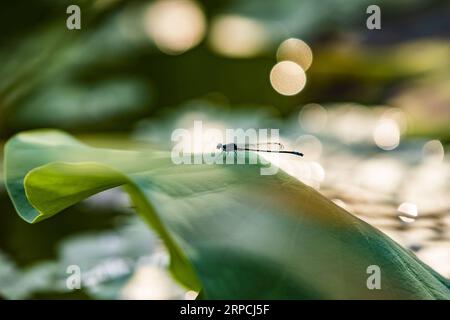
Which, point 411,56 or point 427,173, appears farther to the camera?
point 411,56

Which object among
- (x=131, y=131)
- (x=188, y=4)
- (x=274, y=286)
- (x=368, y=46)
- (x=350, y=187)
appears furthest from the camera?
(x=188, y=4)

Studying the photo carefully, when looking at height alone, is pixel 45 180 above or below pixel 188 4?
below

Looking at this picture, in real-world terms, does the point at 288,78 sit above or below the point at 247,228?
above

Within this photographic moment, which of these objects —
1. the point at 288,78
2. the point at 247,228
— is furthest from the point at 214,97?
the point at 247,228

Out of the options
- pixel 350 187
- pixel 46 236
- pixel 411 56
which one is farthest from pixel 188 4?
pixel 350 187

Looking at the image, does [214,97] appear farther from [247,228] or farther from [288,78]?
[247,228]

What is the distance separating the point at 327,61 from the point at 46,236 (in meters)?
0.50

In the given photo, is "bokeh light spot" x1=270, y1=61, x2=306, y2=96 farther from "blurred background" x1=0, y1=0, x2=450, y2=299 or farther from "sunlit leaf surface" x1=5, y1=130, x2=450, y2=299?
"sunlit leaf surface" x1=5, y1=130, x2=450, y2=299

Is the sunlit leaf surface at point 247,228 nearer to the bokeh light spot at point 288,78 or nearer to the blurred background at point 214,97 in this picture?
the blurred background at point 214,97

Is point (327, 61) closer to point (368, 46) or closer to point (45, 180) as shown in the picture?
point (368, 46)

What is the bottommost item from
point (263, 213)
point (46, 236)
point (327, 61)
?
point (46, 236)

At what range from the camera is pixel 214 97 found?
1.07 meters

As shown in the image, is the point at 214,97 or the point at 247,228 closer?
the point at 247,228

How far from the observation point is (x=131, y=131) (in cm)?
102
